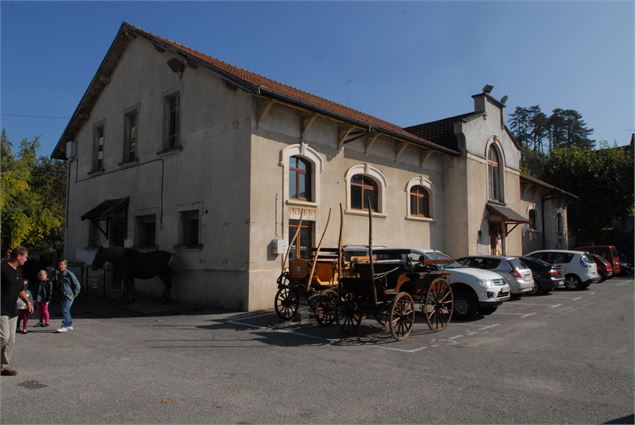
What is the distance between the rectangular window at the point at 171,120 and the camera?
16.8 metres

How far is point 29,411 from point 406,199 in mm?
15969

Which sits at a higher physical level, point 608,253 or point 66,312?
point 608,253

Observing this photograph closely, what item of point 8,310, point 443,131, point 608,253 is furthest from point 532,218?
point 8,310

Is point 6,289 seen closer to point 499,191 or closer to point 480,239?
point 480,239

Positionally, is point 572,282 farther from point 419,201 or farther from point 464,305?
point 464,305

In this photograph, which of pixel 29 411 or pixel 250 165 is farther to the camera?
pixel 250 165

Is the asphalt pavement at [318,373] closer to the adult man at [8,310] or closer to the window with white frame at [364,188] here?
the adult man at [8,310]

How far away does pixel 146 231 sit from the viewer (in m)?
17.6

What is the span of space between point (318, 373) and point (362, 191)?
11.3m

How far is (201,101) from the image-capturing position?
51.0 feet

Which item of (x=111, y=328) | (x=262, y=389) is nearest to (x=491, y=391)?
(x=262, y=389)

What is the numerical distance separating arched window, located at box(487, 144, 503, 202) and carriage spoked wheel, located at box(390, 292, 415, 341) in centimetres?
1661

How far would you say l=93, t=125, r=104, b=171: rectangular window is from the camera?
811 inches

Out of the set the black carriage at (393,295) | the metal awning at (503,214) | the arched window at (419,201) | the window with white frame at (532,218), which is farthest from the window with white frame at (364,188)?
the window with white frame at (532,218)
